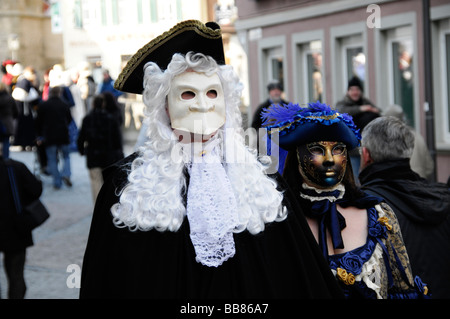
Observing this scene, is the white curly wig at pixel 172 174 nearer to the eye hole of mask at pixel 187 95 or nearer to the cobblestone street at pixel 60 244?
the eye hole of mask at pixel 187 95

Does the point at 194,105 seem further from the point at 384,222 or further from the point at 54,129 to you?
the point at 54,129

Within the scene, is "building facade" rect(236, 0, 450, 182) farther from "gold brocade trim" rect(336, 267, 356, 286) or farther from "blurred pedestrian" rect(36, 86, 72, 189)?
"gold brocade trim" rect(336, 267, 356, 286)

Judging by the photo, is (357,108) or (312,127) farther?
(357,108)

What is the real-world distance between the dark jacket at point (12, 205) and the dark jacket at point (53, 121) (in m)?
7.60

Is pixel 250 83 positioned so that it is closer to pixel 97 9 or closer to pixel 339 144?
pixel 97 9

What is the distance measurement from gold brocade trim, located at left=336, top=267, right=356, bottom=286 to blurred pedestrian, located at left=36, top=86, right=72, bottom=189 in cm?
1090

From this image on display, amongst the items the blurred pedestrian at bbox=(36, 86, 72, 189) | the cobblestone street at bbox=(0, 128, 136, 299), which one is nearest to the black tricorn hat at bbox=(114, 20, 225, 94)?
the cobblestone street at bbox=(0, 128, 136, 299)

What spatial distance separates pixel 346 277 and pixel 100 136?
25.4 ft

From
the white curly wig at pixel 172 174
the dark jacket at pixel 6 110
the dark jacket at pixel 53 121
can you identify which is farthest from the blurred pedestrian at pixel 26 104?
the white curly wig at pixel 172 174

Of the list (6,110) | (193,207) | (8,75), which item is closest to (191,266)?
(193,207)

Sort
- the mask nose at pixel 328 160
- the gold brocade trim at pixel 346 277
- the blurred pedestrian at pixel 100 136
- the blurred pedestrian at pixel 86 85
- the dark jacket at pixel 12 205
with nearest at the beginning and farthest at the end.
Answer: the gold brocade trim at pixel 346 277 < the mask nose at pixel 328 160 < the dark jacket at pixel 12 205 < the blurred pedestrian at pixel 100 136 < the blurred pedestrian at pixel 86 85

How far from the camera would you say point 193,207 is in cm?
322

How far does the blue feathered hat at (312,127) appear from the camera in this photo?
3.94 meters

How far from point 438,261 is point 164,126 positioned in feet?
6.27
